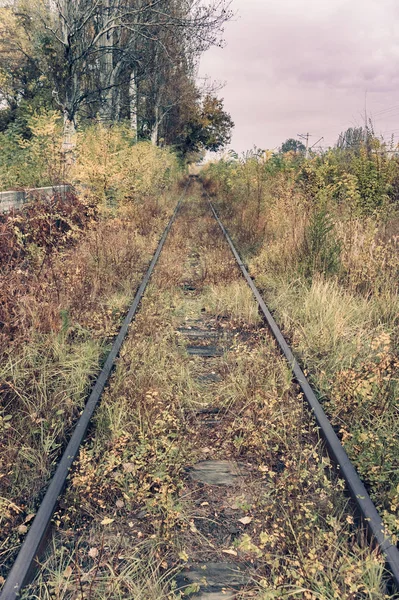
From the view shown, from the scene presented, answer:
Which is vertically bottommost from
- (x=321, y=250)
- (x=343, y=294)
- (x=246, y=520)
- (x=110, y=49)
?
(x=246, y=520)

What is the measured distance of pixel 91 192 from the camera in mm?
10141

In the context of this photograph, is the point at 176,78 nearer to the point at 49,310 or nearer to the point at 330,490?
the point at 49,310

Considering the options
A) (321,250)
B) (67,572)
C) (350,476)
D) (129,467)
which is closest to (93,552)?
(67,572)

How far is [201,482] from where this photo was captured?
9.71 ft

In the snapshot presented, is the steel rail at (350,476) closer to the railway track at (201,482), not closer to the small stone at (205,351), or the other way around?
the railway track at (201,482)

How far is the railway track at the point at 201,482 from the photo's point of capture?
2234 mm

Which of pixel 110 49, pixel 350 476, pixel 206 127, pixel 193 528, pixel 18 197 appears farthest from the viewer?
pixel 206 127

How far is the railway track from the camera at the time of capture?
223cm

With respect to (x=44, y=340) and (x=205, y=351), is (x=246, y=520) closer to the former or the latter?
(x=205, y=351)

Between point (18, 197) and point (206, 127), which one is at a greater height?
point (206, 127)

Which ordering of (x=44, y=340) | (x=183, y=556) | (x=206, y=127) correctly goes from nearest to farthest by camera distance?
1. (x=183, y=556)
2. (x=44, y=340)
3. (x=206, y=127)

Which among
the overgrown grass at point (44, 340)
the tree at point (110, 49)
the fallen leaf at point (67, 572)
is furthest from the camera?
the tree at point (110, 49)

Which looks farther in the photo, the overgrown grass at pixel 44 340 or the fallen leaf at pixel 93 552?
the overgrown grass at pixel 44 340

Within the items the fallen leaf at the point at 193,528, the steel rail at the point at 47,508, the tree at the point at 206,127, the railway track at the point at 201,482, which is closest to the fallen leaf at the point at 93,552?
the railway track at the point at 201,482
